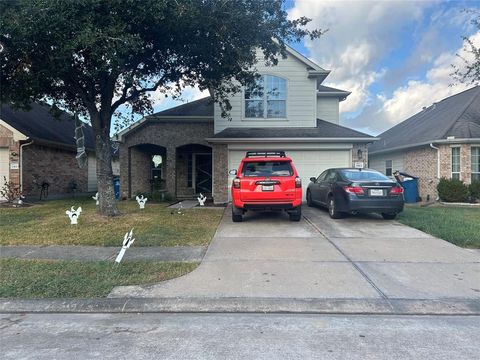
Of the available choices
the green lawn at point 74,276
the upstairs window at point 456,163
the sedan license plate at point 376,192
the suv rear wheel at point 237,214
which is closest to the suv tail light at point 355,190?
the sedan license plate at point 376,192

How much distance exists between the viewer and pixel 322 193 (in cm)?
1202

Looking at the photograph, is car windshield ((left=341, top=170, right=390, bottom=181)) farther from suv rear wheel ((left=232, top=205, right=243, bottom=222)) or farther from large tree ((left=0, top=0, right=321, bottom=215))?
large tree ((left=0, top=0, right=321, bottom=215))

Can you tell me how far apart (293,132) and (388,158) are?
389 inches

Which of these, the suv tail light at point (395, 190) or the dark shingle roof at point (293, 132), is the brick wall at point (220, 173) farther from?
the suv tail light at point (395, 190)

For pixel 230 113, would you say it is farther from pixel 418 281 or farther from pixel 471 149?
pixel 418 281

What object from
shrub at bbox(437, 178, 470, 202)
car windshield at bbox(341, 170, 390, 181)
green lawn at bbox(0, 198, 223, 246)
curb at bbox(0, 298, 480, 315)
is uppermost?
car windshield at bbox(341, 170, 390, 181)

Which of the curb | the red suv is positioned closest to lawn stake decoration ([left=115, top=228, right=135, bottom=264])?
the curb

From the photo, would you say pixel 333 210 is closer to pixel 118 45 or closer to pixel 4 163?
pixel 118 45

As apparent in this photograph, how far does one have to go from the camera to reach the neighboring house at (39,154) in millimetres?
16812

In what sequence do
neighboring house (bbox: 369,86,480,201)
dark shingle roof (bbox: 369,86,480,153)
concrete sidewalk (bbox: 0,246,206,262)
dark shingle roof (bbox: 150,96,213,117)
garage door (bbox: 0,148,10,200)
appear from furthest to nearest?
1. dark shingle roof (bbox: 150,96,213,117)
2. garage door (bbox: 0,148,10,200)
3. dark shingle roof (bbox: 369,86,480,153)
4. neighboring house (bbox: 369,86,480,201)
5. concrete sidewalk (bbox: 0,246,206,262)

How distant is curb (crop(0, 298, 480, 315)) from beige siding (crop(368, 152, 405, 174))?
17.2 metres

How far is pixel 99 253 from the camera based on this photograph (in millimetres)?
7016

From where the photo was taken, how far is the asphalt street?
11.5 feet

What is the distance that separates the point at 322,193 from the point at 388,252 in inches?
195
